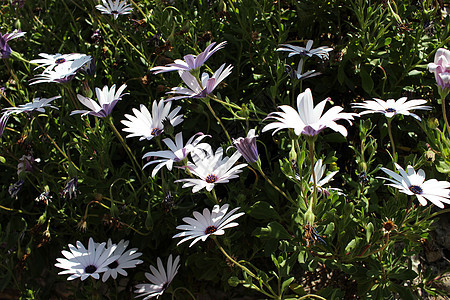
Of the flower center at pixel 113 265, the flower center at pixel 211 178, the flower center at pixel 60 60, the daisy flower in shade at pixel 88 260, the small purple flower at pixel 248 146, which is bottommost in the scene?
the flower center at pixel 113 265

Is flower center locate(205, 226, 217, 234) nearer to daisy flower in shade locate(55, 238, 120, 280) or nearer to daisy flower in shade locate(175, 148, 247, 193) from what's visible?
daisy flower in shade locate(175, 148, 247, 193)

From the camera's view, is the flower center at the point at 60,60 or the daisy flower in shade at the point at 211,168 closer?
the daisy flower in shade at the point at 211,168

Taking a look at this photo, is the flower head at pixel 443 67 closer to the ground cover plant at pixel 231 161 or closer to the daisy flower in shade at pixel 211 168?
the ground cover plant at pixel 231 161

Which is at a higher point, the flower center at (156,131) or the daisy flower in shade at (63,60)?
the daisy flower in shade at (63,60)

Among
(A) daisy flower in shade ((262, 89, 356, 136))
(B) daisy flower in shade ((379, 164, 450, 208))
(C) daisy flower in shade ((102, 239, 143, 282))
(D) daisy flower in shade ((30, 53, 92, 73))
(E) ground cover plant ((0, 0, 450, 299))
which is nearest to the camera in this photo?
(A) daisy flower in shade ((262, 89, 356, 136))

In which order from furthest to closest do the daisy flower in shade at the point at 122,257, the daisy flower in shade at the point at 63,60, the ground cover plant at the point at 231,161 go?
the daisy flower in shade at the point at 63,60 < the daisy flower in shade at the point at 122,257 < the ground cover plant at the point at 231,161

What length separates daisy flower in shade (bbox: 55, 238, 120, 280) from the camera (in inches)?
51.2

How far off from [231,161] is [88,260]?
54 cm

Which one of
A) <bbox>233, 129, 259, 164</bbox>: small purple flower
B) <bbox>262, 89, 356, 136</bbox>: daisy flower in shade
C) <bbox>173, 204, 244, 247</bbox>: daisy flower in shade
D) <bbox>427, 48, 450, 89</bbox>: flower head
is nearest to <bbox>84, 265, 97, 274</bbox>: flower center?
<bbox>173, 204, 244, 247</bbox>: daisy flower in shade

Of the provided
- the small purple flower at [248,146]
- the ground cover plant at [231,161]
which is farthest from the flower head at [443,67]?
the small purple flower at [248,146]

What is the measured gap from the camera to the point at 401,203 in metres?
1.28

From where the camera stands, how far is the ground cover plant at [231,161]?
4.04 ft

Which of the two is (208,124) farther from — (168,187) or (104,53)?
(104,53)

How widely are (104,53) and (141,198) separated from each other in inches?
25.7
